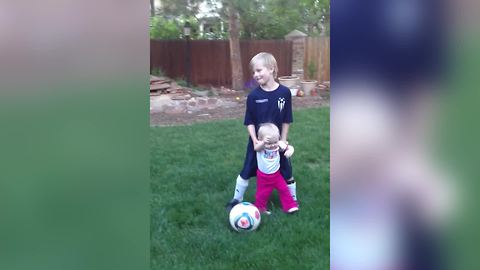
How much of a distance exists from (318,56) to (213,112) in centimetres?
426

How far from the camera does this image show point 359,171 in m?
1.17

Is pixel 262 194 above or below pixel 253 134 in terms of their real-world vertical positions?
below

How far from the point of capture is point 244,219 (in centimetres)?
323

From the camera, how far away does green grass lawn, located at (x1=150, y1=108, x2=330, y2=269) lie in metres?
2.86

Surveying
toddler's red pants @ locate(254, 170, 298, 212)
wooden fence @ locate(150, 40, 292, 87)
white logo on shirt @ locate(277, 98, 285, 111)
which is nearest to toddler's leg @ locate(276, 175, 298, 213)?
toddler's red pants @ locate(254, 170, 298, 212)

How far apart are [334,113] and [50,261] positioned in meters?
0.70

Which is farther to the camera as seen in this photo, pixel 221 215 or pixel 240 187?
pixel 240 187

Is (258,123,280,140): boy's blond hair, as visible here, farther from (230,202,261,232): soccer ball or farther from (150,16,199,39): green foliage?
(150,16,199,39): green foliage

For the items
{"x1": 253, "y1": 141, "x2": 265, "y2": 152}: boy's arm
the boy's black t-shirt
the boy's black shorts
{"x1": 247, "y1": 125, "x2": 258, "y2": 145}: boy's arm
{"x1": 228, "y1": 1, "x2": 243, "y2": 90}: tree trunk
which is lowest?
the boy's black shorts

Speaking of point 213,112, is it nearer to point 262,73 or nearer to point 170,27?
point 170,27

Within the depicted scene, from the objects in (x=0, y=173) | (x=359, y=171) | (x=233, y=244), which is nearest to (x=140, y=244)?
(x=0, y=173)

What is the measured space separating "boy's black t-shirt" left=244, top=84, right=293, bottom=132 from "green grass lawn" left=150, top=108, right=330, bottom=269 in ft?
2.00

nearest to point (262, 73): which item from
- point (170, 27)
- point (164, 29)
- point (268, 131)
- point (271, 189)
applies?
point (268, 131)

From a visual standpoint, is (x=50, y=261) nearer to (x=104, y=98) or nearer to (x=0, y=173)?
(x=0, y=173)
